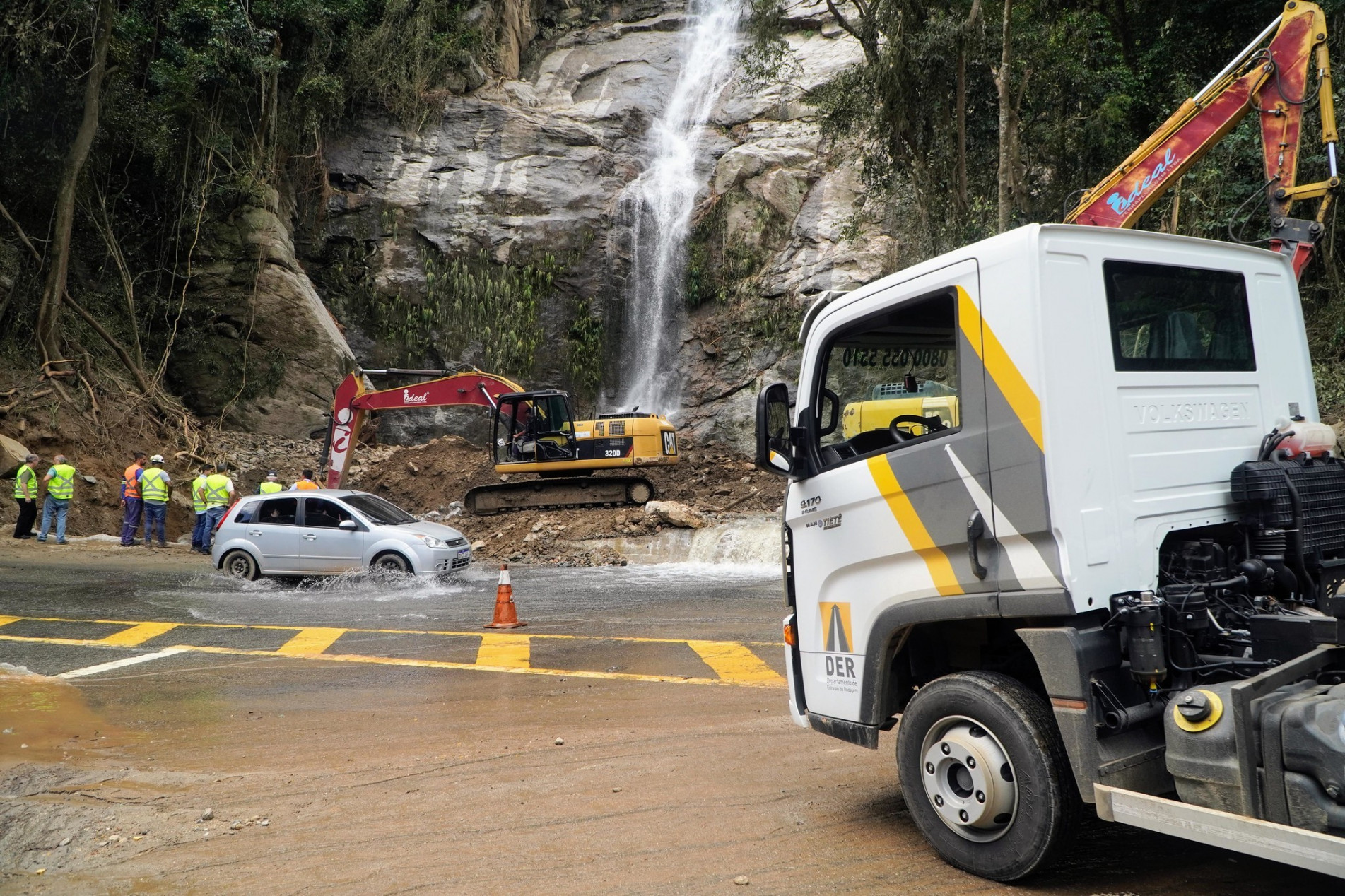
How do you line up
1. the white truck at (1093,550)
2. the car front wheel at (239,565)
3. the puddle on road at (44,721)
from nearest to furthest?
the white truck at (1093,550), the puddle on road at (44,721), the car front wheel at (239,565)

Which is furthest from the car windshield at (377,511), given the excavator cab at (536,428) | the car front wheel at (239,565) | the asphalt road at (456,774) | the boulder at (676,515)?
the excavator cab at (536,428)

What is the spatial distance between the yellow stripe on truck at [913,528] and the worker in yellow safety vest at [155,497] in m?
19.4

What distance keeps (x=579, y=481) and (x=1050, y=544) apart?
19.1 metres

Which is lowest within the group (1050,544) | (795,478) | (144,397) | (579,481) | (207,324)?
(1050,544)

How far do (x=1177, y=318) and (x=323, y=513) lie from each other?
13.8 m

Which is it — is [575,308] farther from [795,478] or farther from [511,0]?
[795,478]

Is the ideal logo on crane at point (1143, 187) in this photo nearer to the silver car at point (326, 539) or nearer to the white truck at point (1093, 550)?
the white truck at point (1093, 550)

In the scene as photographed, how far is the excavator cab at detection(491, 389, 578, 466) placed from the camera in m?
22.1

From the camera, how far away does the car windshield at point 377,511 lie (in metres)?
15.9

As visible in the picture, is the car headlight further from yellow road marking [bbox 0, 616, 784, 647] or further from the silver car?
yellow road marking [bbox 0, 616, 784, 647]

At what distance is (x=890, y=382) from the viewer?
15.9 ft

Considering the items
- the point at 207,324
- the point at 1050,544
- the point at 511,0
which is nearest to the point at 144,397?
the point at 207,324

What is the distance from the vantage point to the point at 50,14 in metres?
24.7

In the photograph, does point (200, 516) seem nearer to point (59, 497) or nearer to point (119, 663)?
point (59, 497)
